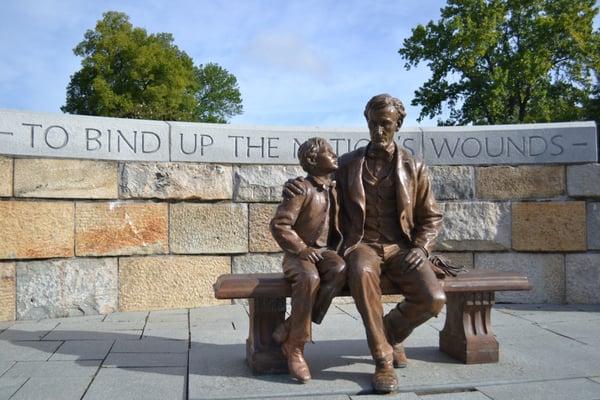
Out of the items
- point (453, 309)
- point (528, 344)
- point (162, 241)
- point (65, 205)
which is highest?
point (65, 205)

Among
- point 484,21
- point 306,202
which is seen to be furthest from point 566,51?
point 306,202

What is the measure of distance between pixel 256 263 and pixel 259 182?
35.2 inches

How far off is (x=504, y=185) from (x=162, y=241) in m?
3.90

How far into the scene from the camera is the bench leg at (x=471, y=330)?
3.85 m

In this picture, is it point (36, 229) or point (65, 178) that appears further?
point (65, 178)

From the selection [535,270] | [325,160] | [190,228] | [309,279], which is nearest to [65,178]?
[190,228]

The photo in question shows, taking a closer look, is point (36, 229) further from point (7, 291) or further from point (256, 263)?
point (256, 263)

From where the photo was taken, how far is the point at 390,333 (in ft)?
12.0

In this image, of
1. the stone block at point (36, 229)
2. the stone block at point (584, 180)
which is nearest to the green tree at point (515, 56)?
the stone block at point (584, 180)

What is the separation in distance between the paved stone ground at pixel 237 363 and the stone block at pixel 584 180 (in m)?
1.55

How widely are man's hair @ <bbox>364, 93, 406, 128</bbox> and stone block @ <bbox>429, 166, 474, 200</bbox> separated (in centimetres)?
290

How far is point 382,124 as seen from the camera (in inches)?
146

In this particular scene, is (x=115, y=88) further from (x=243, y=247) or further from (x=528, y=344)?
(x=528, y=344)

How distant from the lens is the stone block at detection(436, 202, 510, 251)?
6488 millimetres
